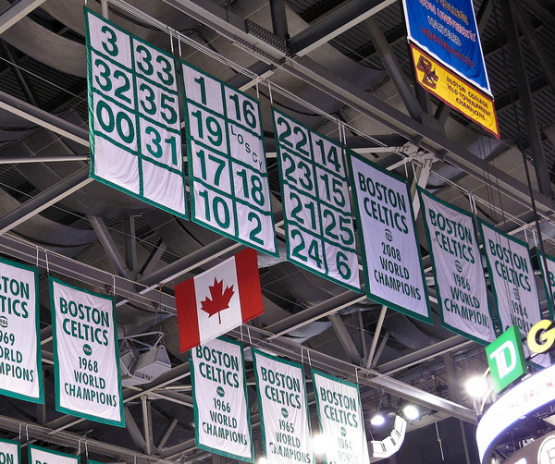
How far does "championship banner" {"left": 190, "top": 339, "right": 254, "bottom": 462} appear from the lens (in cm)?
1540

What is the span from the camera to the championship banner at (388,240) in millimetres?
13359

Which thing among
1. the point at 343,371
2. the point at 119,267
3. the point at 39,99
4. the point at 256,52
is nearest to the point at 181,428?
the point at 343,371

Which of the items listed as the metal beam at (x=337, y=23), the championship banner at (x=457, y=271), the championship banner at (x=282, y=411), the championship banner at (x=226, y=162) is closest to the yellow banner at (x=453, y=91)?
the metal beam at (x=337, y=23)

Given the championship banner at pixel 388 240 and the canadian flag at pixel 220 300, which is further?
the canadian flag at pixel 220 300

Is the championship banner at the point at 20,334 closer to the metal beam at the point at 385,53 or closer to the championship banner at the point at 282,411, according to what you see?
the championship banner at the point at 282,411

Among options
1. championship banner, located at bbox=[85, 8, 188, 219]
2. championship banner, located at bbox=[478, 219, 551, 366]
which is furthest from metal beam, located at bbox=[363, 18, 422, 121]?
championship banner, located at bbox=[85, 8, 188, 219]

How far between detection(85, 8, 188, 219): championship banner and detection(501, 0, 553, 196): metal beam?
606cm

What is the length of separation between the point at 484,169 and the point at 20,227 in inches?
296

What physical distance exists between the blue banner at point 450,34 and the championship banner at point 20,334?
5.99m

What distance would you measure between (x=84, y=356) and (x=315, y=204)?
384 cm

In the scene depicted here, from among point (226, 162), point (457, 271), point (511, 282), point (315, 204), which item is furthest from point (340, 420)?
point (226, 162)

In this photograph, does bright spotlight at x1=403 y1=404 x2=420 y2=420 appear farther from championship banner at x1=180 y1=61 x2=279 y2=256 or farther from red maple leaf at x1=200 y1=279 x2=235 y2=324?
championship banner at x1=180 y1=61 x2=279 y2=256

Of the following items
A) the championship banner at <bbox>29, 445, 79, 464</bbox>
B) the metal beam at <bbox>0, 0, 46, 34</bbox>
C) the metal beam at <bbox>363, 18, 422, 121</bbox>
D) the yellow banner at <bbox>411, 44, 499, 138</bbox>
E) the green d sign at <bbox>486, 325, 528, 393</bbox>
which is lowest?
the green d sign at <bbox>486, 325, 528, 393</bbox>

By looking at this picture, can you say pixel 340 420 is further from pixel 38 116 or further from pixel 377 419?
pixel 38 116
